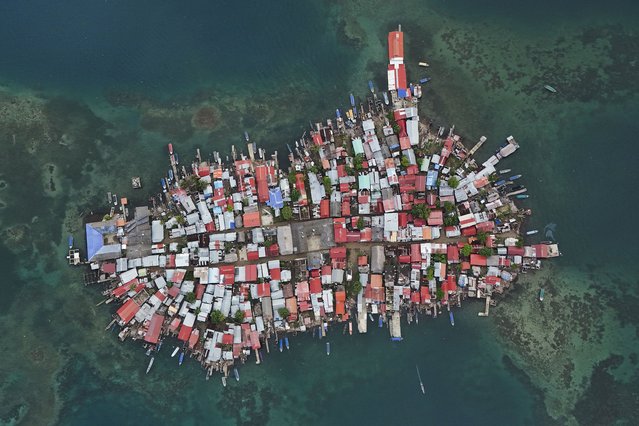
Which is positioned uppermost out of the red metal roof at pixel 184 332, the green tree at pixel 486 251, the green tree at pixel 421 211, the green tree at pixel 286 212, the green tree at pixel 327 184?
the green tree at pixel 327 184

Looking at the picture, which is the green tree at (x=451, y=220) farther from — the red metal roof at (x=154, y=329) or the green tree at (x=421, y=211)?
the red metal roof at (x=154, y=329)

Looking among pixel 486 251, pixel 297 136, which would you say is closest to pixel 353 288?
pixel 486 251

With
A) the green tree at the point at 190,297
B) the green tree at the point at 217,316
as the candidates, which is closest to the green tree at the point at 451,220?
the green tree at the point at 217,316

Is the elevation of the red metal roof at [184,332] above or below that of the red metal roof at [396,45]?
below

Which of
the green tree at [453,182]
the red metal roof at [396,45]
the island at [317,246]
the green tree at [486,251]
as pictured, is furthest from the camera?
the red metal roof at [396,45]

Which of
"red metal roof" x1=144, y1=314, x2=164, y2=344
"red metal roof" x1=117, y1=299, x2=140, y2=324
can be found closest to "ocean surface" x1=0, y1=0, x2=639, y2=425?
"red metal roof" x1=144, y1=314, x2=164, y2=344

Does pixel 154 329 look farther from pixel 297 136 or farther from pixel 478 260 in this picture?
pixel 478 260

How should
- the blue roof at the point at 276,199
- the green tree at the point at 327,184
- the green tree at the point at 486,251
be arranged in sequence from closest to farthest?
1. the green tree at the point at 486,251
2. the green tree at the point at 327,184
3. the blue roof at the point at 276,199
